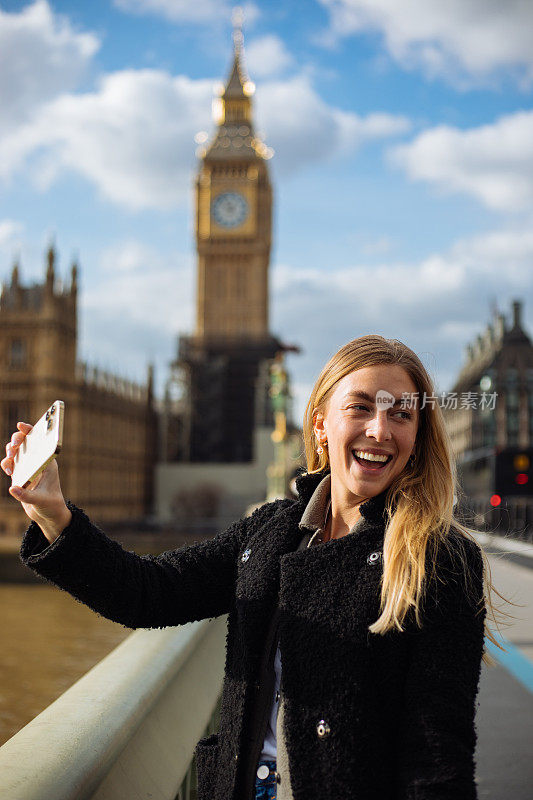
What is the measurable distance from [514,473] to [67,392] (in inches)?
1584

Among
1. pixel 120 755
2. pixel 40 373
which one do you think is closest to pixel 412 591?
pixel 120 755

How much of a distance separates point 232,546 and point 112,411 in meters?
53.2

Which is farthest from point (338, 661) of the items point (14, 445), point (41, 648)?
point (41, 648)

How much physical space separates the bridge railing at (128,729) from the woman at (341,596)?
223 millimetres

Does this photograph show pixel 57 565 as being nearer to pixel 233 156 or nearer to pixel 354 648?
pixel 354 648

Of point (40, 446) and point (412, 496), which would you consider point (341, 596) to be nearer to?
point (412, 496)

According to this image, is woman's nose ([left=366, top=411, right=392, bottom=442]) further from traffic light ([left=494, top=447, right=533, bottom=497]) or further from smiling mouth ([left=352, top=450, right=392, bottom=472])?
traffic light ([left=494, top=447, right=533, bottom=497])

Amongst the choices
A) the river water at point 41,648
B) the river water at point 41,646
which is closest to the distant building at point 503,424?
the river water at point 41,646

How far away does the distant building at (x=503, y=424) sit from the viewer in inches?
477

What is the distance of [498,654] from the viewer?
388cm

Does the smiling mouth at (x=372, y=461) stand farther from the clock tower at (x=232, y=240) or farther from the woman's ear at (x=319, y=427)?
the clock tower at (x=232, y=240)

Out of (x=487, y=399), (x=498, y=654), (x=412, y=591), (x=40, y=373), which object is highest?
(x=40, y=373)

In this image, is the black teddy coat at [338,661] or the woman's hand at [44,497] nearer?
the black teddy coat at [338,661]

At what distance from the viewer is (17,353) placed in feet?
164
